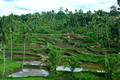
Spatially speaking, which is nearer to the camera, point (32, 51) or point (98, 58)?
point (98, 58)

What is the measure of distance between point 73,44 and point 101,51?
34.8 ft

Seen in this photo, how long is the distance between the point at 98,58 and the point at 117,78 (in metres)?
12.4

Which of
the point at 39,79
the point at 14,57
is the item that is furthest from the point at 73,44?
the point at 39,79

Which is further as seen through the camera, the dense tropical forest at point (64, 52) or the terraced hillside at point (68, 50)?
the terraced hillside at point (68, 50)

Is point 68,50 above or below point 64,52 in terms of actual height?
above

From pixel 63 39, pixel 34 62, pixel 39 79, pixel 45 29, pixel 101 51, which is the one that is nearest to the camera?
pixel 39 79

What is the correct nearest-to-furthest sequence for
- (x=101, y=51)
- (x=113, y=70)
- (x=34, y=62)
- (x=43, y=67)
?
(x=113, y=70) < (x=43, y=67) < (x=34, y=62) < (x=101, y=51)

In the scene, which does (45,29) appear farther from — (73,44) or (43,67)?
(43,67)

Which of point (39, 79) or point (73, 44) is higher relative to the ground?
point (73, 44)

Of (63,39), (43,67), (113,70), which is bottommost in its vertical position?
(43,67)

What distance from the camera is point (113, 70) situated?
1802 cm

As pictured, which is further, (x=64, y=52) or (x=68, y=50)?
(x=68, y=50)

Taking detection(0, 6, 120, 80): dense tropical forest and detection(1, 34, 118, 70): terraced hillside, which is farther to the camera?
detection(1, 34, 118, 70): terraced hillside

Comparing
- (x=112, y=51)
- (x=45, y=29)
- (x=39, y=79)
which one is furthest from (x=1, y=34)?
(x=45, y=29)
